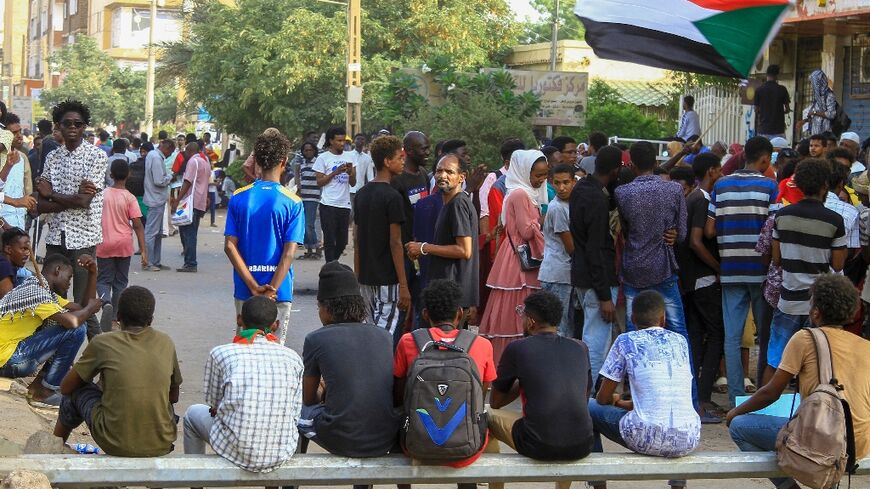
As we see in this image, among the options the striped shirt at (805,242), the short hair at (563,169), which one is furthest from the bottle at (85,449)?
the striped shirt at (805,242)

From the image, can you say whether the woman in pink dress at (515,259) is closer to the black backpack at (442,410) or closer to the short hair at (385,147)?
the short hair at (385,147)

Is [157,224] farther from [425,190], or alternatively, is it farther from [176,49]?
[176,49]

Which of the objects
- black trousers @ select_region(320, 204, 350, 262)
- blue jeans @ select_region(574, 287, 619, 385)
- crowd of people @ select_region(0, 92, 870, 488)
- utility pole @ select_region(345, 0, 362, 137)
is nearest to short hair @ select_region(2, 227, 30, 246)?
crowd of people @ select_region(0, 92, 870, 488)

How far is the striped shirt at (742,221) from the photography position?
27.8 feet

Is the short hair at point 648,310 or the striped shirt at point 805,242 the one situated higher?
the striped shirt at point 805,242

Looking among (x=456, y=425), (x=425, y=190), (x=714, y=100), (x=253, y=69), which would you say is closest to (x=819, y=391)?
(x=456, y=425)

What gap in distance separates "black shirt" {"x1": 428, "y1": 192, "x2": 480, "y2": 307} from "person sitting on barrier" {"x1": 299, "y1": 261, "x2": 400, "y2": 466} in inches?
88.2

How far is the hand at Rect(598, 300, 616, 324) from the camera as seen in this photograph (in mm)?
8312

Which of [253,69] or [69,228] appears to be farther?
[253,69]

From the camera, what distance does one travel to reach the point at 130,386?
5883mm

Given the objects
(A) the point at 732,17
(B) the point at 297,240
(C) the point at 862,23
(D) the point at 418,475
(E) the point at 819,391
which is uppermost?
(C) the point at 862,23

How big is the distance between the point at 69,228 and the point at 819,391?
6311 mm

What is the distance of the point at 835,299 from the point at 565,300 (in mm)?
2901

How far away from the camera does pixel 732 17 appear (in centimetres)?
862
